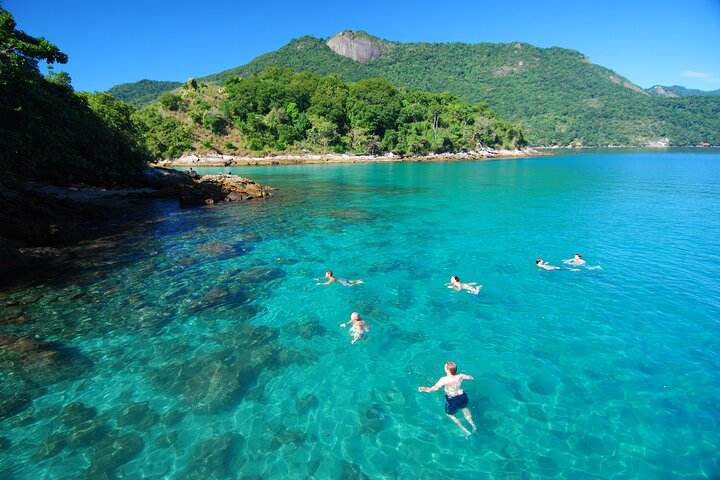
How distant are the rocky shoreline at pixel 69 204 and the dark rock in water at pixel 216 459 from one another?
14159 millimetres

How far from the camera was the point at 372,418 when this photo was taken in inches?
307

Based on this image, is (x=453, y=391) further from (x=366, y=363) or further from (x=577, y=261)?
(x=577, y=261)

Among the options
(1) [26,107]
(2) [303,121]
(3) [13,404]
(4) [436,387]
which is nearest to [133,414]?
(3) [13,404]

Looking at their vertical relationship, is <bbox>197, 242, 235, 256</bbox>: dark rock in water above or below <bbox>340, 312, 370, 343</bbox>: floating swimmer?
above

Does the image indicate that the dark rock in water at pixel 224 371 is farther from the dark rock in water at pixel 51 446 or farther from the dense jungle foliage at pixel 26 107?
the dense jungle foliage at pixel 26 107

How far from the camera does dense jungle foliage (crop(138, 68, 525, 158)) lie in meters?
119

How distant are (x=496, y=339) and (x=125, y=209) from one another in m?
34.0

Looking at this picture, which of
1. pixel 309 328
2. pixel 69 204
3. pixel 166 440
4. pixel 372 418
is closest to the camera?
pixel 166 440

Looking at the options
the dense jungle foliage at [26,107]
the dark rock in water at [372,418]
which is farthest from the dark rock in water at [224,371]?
the dense jungle foliage at [26,107]

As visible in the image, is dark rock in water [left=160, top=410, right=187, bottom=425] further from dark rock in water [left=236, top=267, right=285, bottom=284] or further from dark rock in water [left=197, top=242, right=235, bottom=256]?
dark rock in water [left=197, top=242, right=235, bottom=256]

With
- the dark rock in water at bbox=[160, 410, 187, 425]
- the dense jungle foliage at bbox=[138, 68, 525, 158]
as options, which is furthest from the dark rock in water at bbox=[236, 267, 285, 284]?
the dense jungle foliage at bbox=[138, 68, 525, 158]

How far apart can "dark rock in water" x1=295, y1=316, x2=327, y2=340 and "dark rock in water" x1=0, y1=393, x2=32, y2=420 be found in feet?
21.9

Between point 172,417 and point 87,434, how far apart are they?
62.6 inches

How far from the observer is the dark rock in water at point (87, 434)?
694 centimetres
